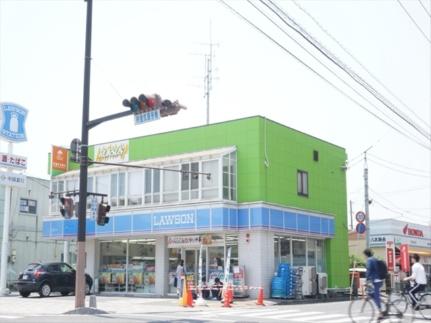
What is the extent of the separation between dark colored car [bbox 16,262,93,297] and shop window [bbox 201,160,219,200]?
7.80 m

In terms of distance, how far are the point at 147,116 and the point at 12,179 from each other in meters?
16.7

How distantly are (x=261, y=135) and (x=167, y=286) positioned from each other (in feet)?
29.3

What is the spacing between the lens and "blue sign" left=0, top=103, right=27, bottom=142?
3219 cm

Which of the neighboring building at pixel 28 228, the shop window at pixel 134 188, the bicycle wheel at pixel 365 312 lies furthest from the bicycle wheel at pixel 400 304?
the neighboring building at pixel 28 228

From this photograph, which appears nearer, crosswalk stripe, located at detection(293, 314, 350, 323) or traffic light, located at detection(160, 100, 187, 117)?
crosswalk stripe, located at detection(293, 314, 350, 323)

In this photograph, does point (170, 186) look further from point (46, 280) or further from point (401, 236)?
point (401, 236)

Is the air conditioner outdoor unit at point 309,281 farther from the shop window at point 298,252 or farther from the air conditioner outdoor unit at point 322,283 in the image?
the shop window at point 298,252

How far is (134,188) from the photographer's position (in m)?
31.4

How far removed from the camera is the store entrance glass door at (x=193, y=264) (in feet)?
95.9

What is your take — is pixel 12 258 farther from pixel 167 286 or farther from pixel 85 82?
pixel 85 82

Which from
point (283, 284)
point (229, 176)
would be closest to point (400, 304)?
point (283, 284)

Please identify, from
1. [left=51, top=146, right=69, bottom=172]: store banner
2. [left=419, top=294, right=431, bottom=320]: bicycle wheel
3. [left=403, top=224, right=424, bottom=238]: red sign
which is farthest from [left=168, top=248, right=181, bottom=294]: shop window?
[left=403, top=224, right=424, bottom=238]: red sign

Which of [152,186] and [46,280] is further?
[152,186]

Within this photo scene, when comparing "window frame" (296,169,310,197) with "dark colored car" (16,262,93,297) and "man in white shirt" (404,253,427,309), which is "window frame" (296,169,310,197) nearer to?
"dark colored car" (16,262,93,297)
